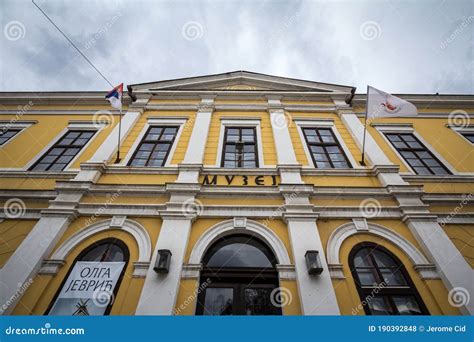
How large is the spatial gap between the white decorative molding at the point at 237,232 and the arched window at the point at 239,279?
0.66 ft

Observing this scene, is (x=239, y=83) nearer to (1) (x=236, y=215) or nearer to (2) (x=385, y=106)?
(2) (x=385, y=106)

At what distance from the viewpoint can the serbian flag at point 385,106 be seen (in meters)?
6.30

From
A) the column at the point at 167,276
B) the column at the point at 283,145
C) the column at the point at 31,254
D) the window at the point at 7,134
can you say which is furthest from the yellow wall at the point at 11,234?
the column at the point at 283,145

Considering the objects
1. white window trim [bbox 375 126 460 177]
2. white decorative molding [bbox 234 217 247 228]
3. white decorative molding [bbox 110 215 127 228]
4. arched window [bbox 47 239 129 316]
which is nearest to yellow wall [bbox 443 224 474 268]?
white window trim [bbox 375 126 460 177]

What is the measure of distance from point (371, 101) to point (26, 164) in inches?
415

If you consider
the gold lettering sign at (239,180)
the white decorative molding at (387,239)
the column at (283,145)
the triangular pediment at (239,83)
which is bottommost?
the white decorative molding at (387,239)

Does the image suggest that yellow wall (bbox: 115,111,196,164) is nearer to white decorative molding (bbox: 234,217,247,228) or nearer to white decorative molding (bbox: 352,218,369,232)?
white decorative molding (bbox: 234,217,247,228)

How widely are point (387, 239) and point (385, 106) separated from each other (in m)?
3.84

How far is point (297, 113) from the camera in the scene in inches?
350

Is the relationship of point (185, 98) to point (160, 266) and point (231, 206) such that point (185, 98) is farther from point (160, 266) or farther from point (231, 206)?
point (160, 266)

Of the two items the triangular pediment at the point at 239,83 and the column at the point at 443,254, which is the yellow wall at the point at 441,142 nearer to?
the column at the point at 443,254

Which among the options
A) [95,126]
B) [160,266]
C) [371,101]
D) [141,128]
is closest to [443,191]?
[371,101]

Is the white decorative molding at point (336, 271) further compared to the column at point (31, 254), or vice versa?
the white decorative molding at point (336, 271)

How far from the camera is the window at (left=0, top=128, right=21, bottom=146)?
26.2 ft
